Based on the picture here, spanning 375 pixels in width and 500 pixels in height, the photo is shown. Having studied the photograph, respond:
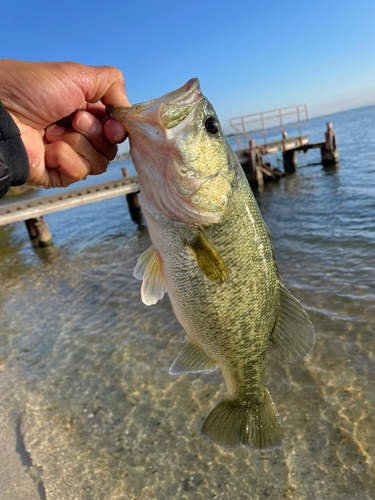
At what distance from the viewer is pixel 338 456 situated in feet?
11.6

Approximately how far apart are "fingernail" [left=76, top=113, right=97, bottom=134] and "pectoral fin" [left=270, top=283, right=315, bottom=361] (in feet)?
5.51

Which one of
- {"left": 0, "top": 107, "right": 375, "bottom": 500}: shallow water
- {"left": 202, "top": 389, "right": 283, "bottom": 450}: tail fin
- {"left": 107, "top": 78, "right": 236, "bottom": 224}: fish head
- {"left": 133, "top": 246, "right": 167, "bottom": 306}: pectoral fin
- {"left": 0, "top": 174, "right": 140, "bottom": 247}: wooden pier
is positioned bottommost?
{"left": 0, "top": 107, "right": 375, "bottom": 500}: shallow water

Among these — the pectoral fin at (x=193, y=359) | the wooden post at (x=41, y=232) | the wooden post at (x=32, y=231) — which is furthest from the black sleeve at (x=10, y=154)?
the wooden post at (x=32, y=231)

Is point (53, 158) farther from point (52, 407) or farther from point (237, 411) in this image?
point (52, 407)

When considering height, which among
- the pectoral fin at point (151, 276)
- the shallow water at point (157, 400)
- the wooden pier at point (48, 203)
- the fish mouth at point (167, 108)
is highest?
the fish mouth at point (167, 108)

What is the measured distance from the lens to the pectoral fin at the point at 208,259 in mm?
2098

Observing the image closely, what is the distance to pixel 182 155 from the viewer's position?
2027 millimetres

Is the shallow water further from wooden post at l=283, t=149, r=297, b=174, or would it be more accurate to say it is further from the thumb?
wooden post at l=283, t=149, r=297, b=174

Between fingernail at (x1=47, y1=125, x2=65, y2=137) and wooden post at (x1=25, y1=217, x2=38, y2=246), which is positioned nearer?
fingernail at (x1=47, y1=125, x2=65, y2=137)

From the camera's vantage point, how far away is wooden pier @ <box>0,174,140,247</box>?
12.4 meters

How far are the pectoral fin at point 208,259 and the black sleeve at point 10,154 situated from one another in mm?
1120

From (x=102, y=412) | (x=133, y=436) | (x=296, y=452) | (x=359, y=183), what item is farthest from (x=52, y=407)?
(x=359, y=183)

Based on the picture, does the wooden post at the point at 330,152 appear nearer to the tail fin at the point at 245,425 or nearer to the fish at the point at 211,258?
the fish at the point at 211,258

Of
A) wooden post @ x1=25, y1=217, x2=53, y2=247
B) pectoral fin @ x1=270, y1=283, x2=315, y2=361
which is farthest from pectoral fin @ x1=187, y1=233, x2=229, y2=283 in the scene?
wooden post @ x1=25, y1=217, x2=53, y2=247
